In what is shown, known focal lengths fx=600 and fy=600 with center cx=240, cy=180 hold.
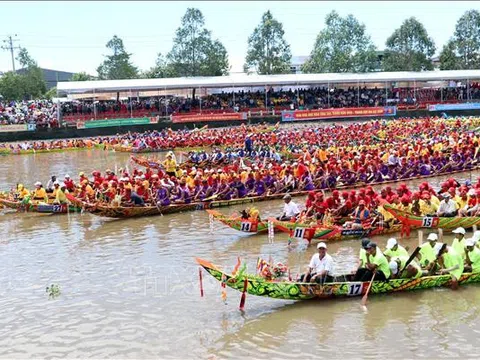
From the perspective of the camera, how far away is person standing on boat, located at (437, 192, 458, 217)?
14.9 metres

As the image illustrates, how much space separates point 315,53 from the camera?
2650 inches

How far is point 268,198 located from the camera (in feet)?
67.2

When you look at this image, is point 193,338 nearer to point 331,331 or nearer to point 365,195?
point 331,331

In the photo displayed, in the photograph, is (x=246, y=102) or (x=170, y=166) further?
(x=246, y=102)

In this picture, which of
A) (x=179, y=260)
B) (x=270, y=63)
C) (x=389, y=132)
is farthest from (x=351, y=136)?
(x=270, y=63)

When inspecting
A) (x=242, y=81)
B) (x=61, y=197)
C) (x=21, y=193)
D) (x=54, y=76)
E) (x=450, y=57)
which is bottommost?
(x=61, y=197)

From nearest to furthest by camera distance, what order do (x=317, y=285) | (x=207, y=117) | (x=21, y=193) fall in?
1. (x=317, y=285)
2. (x=21, y=193)
3. (x=207, y=117)

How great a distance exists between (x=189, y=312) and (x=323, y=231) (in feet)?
15.1

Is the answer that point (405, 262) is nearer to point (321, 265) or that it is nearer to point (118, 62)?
point (321, 265)

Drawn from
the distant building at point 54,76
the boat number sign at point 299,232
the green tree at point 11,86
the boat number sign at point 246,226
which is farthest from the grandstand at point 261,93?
the distant building at point 54,76

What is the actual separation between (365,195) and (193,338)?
23.1 feet

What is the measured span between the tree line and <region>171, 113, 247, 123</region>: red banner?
16776 mm

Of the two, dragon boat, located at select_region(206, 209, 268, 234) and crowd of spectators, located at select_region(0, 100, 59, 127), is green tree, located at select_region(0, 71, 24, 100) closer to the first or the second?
crowd of spectators, located at select_region(0, 100, 59, 127)

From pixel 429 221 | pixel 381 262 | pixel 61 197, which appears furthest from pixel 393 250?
pixel 61 197
